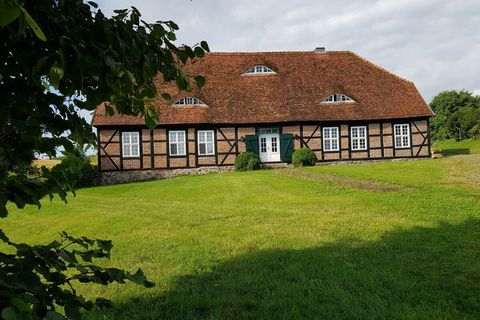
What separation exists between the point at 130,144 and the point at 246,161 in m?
7.58

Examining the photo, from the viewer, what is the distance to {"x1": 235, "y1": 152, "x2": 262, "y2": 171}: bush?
27.1 m

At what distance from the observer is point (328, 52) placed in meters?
33.8

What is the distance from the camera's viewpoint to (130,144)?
2750 cm

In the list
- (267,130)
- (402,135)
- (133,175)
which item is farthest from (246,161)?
(402,135)

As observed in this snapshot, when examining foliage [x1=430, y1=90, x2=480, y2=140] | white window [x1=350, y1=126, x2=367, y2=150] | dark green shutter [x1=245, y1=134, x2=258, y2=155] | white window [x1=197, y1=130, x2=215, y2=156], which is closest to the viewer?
white window [x1=197, y1=130, x2=215, y2=156]

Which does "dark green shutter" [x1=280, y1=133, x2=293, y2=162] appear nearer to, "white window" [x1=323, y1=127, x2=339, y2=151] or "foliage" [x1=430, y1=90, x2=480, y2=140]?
"white window" [x1=323, y1=127, x2=339, y2=151]

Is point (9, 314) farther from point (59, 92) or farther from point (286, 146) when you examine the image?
point (286, 146)

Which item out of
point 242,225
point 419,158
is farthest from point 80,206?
point 419,158

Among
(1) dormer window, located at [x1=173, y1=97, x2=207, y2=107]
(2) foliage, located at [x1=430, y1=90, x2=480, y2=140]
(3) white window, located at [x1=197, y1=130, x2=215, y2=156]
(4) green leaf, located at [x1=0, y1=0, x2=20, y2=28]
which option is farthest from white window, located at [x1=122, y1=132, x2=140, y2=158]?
(2) foliage, located at [x1=430, y1=90, x2=480, y2=140]

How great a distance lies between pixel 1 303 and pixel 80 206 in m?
15.2

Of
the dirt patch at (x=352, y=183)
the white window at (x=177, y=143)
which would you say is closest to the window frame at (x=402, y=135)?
the dirt patch at (x=352, y=183)

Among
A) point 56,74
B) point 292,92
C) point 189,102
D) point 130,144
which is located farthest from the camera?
point 292,92

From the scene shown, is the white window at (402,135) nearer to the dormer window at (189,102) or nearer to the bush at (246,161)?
the bush at (246,161)

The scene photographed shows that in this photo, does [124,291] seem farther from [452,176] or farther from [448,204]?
[452,176]
